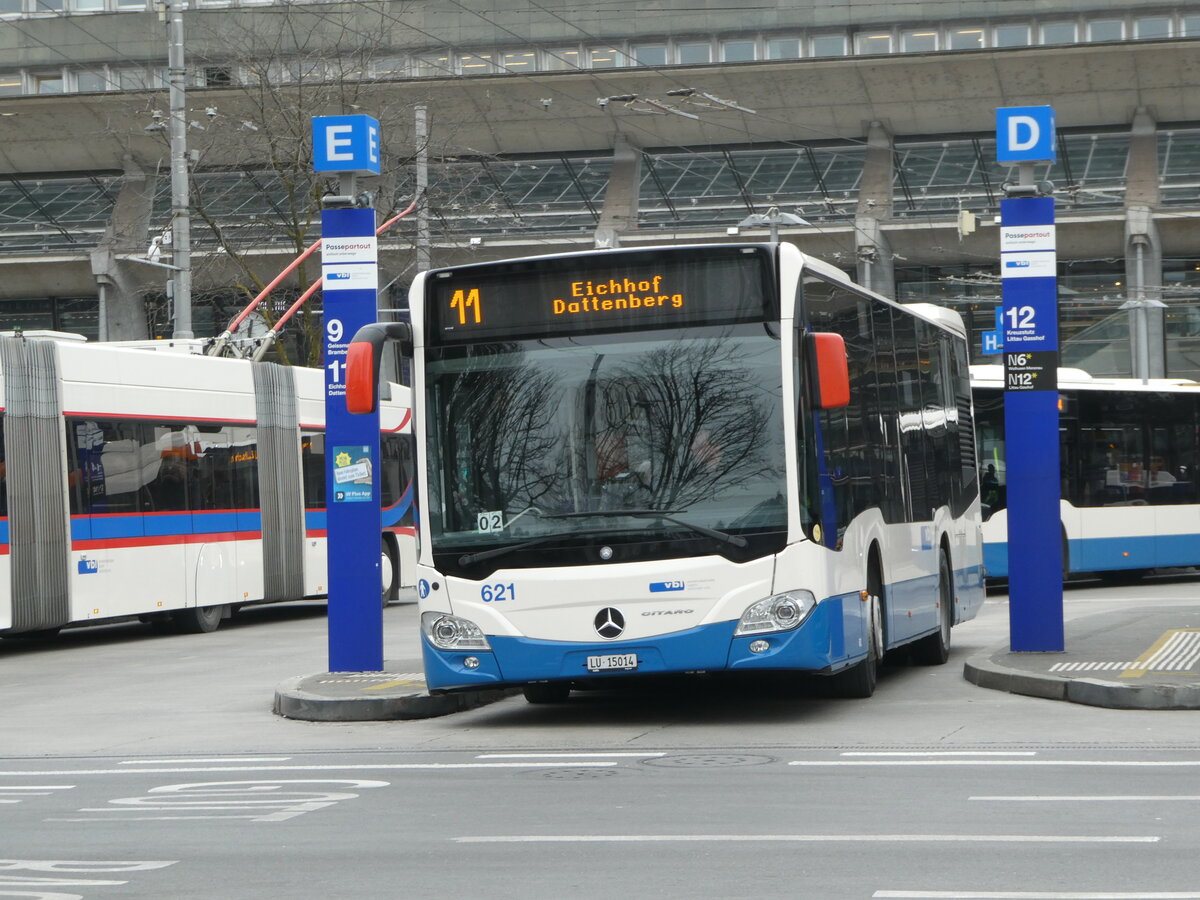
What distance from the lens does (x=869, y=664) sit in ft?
44.0

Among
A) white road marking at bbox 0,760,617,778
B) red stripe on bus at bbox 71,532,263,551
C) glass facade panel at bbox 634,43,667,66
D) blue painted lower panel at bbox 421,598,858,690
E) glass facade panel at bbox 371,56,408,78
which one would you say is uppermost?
glass facade panel at bbox 634,43,667,66

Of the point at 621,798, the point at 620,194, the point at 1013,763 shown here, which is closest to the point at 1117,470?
the point at 1013,763

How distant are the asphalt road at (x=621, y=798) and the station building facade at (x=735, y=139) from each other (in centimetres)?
3058

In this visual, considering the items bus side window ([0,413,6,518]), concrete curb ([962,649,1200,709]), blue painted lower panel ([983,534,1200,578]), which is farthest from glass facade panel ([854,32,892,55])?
concrete curb ([962,649,1200,709])

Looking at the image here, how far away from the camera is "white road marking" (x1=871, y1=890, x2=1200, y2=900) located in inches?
244

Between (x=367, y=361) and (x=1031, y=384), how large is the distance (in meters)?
5.67

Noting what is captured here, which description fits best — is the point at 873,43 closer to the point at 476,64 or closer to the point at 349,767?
the point at 476,64

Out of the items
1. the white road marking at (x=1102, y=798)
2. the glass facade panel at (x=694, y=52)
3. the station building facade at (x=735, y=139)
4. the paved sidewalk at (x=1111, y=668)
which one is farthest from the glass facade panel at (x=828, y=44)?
the white road marking at (x=1102, y=798)

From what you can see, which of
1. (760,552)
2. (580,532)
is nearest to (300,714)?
(580,532)

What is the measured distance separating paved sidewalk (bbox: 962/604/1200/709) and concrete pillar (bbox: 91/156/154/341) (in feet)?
110

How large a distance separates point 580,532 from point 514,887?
5.13 metres

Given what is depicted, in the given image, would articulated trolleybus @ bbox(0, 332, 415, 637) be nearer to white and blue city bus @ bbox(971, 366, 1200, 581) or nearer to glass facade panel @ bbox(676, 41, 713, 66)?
white and blue city bus @ bbox(971, 366, 1200, 581)

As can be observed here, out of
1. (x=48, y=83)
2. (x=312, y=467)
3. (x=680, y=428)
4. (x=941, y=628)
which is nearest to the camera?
(x=680, y=428)

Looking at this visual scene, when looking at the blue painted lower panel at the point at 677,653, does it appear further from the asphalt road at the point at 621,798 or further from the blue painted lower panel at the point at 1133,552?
the blue painted lower panel at the point at 1133,552
